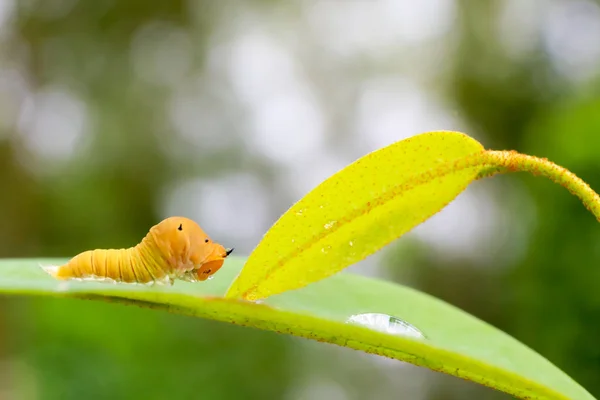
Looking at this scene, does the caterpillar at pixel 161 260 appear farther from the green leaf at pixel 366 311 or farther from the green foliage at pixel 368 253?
the green foliage at pixel 368 253

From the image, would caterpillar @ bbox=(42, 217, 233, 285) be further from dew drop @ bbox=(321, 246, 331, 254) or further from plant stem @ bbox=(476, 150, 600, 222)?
plant stem @ bbox=(476, 150, 600, 222)

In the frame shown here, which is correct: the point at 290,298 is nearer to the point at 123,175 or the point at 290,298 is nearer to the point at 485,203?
the point at 485,203

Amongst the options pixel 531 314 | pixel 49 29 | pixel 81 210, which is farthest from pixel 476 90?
pixel 49 29

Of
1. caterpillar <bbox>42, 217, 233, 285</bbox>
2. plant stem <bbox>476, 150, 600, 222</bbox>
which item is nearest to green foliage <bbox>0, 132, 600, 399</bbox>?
plant stem <bbox>476, 150, 600, 222</bbox>

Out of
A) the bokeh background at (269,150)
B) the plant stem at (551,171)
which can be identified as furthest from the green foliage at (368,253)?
the bokeh background at (269,150)

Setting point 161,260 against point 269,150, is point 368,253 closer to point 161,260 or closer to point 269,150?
point 161,260

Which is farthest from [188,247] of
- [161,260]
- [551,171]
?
[551,171]

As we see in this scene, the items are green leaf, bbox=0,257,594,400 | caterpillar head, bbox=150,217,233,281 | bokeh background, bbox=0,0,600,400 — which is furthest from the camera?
bokeh background, bbox=0,0,600,400
